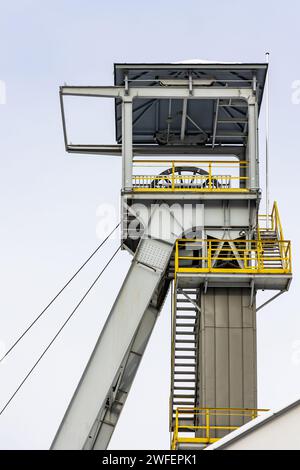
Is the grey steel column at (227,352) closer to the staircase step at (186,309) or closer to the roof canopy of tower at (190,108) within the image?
the staircase step at (186,309)

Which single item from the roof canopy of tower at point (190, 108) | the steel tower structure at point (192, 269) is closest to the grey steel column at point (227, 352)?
the steel tower structure at point (192, 269)

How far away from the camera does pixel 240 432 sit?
2417 cm

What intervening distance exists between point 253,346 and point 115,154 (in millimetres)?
8154

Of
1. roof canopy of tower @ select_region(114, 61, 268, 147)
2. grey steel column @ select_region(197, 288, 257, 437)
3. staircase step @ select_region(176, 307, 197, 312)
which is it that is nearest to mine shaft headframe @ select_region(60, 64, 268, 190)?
roof canopy of tower @ select_region(114, 61, 268, 147)

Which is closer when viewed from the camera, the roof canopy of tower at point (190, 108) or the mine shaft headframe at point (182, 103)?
the mine shaft headframe at point (182, 103)

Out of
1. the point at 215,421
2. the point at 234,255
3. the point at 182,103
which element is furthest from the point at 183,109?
the point at 215,421

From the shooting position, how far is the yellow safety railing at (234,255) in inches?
1443

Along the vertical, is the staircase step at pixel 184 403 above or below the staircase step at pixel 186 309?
below

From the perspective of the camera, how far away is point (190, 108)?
4106 cm

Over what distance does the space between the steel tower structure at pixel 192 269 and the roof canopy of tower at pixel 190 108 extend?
0.07 meters

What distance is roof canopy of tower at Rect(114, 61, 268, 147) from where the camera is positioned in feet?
127

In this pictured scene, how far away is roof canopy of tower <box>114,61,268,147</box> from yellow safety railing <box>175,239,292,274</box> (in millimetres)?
4605

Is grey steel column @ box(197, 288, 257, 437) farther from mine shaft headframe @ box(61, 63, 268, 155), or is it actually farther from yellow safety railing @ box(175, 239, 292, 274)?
mine shaft headframe @ box(61, 63, 268, 155)
